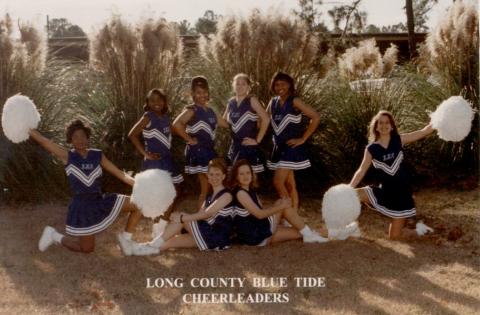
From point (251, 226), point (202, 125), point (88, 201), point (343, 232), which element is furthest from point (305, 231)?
point (88, 201)

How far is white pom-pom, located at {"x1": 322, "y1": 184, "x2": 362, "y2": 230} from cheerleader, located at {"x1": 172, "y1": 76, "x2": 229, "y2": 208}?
1.10 m

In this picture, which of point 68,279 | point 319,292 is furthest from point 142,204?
point 319,292

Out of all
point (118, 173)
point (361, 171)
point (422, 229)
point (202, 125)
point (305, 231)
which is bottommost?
point (422, 229)

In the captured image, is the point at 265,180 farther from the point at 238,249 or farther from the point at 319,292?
the point at 319,292

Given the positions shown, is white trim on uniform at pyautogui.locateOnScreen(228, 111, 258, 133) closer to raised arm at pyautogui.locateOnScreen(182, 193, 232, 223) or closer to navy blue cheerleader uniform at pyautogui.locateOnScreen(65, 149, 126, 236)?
Result: raised arm at pyautogui.locateOnScreen(182, 193, 232, 223)

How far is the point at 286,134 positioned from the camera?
16.7ft

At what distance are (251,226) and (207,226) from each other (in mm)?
333

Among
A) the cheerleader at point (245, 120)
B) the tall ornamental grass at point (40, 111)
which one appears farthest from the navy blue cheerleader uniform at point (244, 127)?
the tall ornamental grass at point (40, 111)

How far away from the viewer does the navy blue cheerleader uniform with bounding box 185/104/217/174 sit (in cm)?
503

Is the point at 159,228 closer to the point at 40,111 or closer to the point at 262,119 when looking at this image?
the point at 262,119

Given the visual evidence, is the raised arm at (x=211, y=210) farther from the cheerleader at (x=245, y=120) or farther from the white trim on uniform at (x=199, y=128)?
the white trim on uniform at (x=199, y=128)

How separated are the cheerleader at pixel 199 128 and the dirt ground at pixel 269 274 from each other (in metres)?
0.70

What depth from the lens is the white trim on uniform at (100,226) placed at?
433 centimetres

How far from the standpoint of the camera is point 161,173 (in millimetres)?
4289
